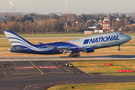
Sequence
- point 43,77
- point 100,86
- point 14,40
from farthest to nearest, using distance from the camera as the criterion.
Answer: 1. point 14,40
2. point 43,77
3. point 100,86

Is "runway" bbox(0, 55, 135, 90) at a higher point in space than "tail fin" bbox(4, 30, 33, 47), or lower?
lower

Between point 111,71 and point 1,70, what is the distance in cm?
2415

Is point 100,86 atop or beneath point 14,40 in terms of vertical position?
beneath

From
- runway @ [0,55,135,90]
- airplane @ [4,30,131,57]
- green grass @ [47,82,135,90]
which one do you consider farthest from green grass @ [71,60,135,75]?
green grass @ [47,82,135,90]

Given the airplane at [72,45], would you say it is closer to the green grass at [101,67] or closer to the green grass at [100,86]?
the green grass at [101,67]

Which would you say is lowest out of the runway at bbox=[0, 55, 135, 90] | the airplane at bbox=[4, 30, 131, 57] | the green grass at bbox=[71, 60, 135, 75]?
the green grass at bbox=[71, 60, 135, 75]

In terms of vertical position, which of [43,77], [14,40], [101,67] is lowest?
[101,67]

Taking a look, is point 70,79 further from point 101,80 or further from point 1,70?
point 1,70

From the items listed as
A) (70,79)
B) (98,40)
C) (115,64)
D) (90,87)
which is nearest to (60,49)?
(98,40)

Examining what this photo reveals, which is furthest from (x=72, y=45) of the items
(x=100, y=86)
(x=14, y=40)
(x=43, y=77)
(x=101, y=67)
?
(x=100, y=86)

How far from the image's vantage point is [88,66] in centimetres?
5041

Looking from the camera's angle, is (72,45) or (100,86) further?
(72,45)

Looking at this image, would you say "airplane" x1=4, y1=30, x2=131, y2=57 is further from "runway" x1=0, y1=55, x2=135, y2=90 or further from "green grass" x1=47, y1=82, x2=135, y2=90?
"green grass" x1=47, y1=82, x2=135, y2=90

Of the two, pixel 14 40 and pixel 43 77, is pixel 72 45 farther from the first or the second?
pixel 43 77
